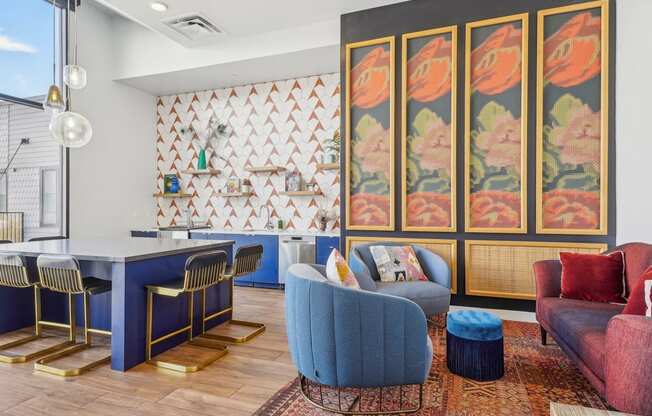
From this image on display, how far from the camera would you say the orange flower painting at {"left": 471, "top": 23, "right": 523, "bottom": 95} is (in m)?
4.07

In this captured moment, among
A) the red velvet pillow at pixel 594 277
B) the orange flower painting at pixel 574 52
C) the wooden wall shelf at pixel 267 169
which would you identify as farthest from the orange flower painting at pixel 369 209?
the orange flower painting at pixel 574 52

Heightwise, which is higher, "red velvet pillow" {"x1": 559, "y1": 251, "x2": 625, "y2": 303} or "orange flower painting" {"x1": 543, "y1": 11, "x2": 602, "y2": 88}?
"orange flower painting" {"x1": 543, "y1": 11, "x2": 602, "y2": 88}

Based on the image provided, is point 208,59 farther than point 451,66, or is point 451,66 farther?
point 208,59

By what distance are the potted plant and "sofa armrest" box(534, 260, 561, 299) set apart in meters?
3.20

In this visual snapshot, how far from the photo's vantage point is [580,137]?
3.86 meters

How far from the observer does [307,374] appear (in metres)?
2.23

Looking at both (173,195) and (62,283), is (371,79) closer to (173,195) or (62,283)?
(62,283)

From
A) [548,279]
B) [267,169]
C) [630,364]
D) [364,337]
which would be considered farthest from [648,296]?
[267,169]

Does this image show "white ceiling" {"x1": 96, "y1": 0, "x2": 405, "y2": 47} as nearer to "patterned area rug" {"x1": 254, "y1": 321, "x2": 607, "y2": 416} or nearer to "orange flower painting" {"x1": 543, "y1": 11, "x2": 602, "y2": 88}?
"orange flower painting" {"x1": 543, "y1": 11, "x2": 602, "y2": 88}

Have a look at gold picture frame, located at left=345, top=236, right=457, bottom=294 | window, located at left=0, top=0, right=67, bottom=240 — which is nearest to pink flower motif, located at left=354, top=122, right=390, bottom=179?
gold picture frame, located at left=345, top=236, right=457, bottom=294

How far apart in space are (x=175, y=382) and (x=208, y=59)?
4539 mm

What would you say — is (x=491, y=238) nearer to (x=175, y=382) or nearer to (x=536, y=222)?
(x=536, y=222)

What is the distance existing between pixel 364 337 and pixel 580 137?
3268 mm

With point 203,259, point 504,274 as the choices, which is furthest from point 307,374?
point 504,274
